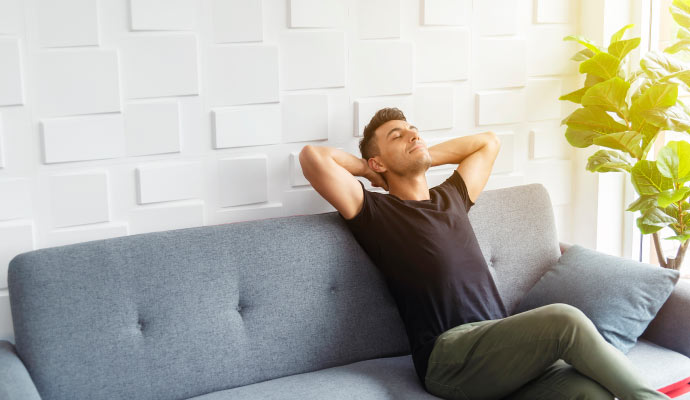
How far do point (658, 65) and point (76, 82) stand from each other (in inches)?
82.7

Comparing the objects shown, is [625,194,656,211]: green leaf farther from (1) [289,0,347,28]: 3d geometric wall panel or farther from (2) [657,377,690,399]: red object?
(1) [289,0,347,28]: 3d geometric wall panel

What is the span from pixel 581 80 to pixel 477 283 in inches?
54.2

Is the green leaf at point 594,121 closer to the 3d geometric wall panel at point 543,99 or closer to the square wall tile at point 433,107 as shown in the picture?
the 3d geometric wall panel at point 543,99

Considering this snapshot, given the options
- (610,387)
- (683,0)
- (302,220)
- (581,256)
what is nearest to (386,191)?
(302,220)

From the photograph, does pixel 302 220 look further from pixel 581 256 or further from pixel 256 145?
pixel 581 256

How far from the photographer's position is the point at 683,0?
2867 millimetres

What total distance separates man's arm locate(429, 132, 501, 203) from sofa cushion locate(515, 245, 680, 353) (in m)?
0.47

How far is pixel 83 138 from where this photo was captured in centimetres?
239

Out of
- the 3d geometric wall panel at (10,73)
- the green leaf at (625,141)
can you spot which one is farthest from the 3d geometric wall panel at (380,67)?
the 3d geometric wall panel at (10,73)

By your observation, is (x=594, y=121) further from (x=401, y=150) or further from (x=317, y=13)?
(x=317, y=13)

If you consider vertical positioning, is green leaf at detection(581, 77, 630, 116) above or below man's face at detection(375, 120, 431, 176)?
above

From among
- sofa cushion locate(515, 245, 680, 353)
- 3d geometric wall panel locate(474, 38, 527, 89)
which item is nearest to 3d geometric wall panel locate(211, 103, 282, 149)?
3d geometric wall panel locate(474, 38, 527, 89)

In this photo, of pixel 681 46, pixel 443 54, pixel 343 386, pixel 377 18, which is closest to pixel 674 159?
pixel 681 46

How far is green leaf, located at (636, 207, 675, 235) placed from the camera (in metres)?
2.93
